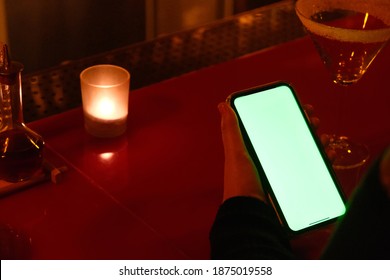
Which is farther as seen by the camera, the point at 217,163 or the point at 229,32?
the point at 229,32

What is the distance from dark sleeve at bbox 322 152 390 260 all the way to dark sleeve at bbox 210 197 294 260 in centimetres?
22

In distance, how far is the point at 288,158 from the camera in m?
0.80

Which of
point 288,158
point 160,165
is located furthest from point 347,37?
point 160,165

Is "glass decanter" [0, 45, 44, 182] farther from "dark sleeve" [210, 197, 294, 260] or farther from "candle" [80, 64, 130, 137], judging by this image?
"dark sleeve" [210, 197, 294, 260]

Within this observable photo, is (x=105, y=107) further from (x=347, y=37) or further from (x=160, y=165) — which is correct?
(x=347, y=37)

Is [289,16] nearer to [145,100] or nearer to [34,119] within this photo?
[145,100]

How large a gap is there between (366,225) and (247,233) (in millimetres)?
265

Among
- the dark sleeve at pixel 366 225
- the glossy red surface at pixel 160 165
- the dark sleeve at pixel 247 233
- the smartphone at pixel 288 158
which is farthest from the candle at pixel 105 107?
the dark sleeve at pixel 366 225

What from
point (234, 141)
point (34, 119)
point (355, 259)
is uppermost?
point (355, 259)

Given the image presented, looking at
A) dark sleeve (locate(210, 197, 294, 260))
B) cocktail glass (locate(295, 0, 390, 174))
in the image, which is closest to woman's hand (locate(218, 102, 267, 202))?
dark sleeve (locate(210, 197, 294, 260))

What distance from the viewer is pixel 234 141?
0.74m

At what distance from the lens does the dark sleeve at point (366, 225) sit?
365 mm
